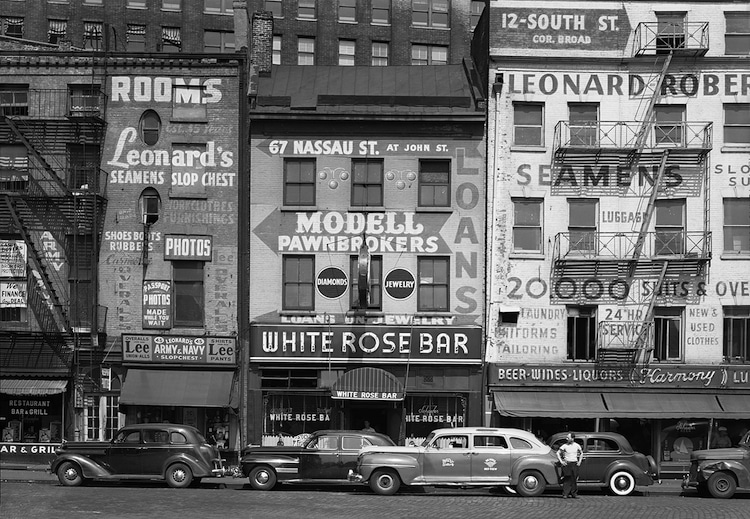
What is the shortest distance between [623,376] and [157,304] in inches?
611

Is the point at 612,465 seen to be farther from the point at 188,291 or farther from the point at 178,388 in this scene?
the point at 188,291

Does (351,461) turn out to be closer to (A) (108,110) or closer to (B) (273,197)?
(B) (273,197)

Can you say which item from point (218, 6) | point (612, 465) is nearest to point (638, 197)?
point (612, 465)

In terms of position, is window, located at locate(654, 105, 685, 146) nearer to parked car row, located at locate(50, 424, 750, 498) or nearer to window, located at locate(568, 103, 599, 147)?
window, located at locate(568, 103, 599, 147)

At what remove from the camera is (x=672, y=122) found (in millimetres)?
35969

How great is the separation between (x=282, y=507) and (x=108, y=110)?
1741cm

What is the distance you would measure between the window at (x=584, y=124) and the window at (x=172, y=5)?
1427 inches

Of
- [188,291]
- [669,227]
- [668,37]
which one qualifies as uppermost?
[668,37]

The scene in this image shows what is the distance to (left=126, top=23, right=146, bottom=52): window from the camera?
6394 centimetres

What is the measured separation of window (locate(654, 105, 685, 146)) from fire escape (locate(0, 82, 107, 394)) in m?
18.6

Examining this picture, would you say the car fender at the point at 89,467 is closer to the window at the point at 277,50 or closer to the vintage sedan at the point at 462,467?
the vintage sedan at the point at 462,467

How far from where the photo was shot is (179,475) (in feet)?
94.3

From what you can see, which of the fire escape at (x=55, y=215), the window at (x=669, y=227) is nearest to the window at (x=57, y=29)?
the fire escape at (x=55, y=215)

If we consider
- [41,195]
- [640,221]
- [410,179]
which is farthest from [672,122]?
[41,195]
